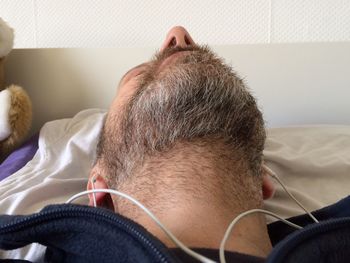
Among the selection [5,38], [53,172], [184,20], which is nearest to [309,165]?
[53,172]

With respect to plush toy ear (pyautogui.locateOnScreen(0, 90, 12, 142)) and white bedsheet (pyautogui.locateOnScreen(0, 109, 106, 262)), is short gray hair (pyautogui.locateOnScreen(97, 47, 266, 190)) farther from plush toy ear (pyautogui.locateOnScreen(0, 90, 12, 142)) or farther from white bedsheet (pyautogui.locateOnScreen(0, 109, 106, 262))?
plush toy ear (pyautogui.locateOnScreen(0, 90, 12, 142))

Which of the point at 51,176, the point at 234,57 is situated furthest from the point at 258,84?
the point at 51,176

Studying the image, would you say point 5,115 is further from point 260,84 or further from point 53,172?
point 260,84

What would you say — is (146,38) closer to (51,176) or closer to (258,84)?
(258,84)

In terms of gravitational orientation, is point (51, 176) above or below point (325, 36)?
below

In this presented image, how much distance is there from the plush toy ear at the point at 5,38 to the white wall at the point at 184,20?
0.33 metres

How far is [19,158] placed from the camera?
0.90 metres

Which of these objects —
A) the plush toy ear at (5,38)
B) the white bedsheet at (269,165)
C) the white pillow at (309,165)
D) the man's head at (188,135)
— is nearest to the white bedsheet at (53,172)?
the white bedsheet at (269,165)

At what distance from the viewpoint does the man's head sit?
0.62 m

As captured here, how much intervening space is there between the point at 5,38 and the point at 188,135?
2.23 feet

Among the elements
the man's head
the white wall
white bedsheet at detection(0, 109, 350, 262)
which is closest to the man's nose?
the man's head

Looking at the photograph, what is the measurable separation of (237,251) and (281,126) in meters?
0.64

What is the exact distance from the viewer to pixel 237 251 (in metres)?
0.53

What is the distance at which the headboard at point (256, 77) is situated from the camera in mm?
1140
